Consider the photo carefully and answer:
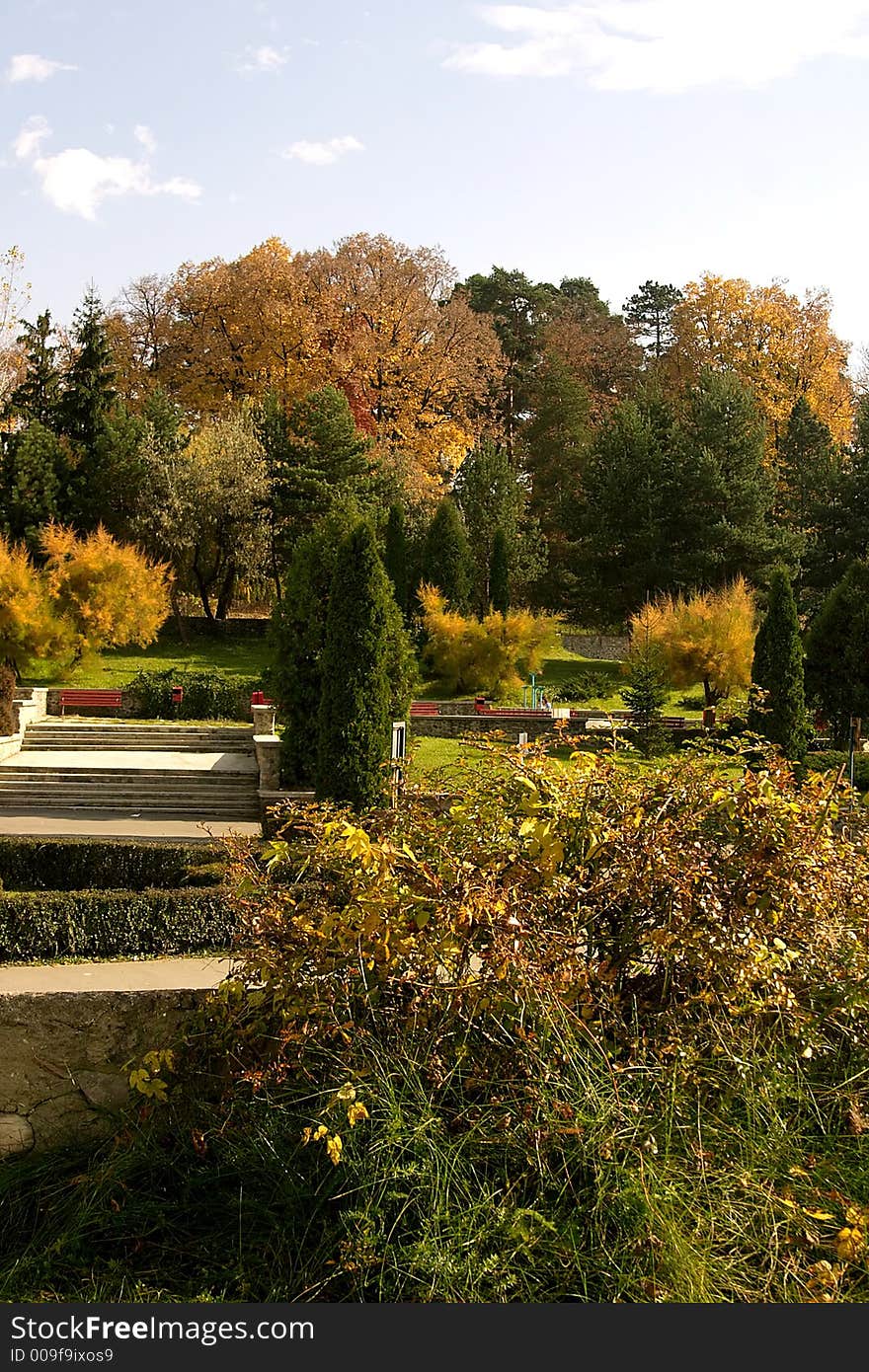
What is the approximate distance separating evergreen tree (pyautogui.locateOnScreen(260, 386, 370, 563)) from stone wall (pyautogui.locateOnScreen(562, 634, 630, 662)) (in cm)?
906

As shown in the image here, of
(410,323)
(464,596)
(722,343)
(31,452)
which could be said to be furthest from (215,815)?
(722,343)

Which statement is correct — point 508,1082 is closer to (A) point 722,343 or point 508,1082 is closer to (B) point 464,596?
(B) point 464,596

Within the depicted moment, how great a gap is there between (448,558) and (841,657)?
1295 cm

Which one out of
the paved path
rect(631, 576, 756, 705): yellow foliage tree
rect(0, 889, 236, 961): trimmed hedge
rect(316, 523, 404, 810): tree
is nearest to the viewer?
the paved path

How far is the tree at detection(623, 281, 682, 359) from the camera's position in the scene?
53781 millimetres

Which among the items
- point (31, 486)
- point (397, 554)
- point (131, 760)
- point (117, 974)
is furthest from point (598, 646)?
point (117, 974)

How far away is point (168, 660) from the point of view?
3391 centimetres

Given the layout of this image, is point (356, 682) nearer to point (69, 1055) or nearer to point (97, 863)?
point (97, 863)

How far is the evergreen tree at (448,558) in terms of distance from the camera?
34156 millimetres

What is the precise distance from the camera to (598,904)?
4.99 m

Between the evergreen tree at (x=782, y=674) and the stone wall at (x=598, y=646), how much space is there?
16304 millimetres

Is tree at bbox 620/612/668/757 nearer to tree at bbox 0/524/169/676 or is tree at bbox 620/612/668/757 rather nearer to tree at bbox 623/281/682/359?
tree at bbox 0/524/169/676

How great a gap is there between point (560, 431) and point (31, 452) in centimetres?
1870

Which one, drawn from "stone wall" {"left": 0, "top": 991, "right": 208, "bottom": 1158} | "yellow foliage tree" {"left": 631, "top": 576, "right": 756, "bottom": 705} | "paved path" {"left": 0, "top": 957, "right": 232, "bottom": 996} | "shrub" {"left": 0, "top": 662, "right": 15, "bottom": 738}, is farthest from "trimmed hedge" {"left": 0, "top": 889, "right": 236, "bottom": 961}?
"yellow foliage tree" {"left": 631, "top": 576, "right": 756, "bottom": 705}
